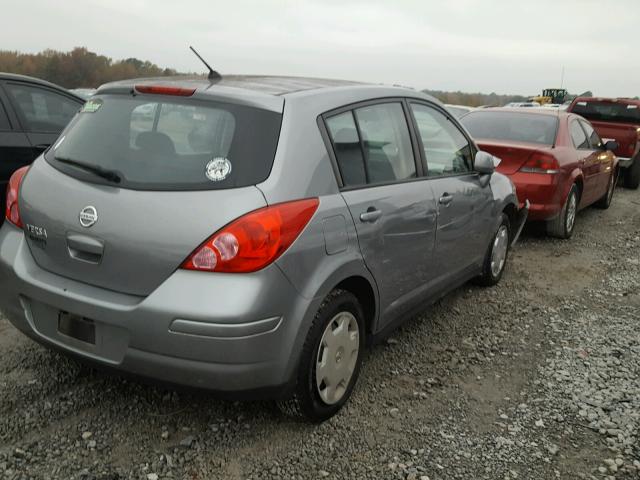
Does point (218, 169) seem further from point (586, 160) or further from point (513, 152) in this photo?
point (586, 160)

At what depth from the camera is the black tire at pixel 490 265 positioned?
4.98m

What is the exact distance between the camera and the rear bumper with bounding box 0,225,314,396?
2.35 m

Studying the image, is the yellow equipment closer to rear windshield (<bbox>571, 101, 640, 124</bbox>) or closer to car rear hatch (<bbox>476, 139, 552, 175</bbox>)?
rear windshield (<bbox>571, 101, 640, 124</bbox>)

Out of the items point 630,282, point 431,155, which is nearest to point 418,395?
point 431,155

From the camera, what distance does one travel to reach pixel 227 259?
237 cm

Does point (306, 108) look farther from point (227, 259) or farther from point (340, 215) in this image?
point (227, 259)

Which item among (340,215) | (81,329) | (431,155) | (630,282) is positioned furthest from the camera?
(630,282)

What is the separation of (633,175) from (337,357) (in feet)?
37.7

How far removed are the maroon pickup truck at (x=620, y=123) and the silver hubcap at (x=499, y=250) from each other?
806 centimetres

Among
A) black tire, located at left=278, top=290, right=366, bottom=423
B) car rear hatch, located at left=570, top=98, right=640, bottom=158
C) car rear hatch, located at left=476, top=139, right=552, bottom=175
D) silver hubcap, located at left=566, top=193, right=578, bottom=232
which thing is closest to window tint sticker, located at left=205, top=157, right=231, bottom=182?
black tire, located at left=278, top=290, right=366, bottom=423

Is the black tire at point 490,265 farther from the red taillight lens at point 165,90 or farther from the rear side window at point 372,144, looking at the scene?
the red taillight lens at point 165,90

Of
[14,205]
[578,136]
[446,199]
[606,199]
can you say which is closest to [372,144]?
[446,199]

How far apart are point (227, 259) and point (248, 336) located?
1.03 feet

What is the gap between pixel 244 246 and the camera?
2.38m
